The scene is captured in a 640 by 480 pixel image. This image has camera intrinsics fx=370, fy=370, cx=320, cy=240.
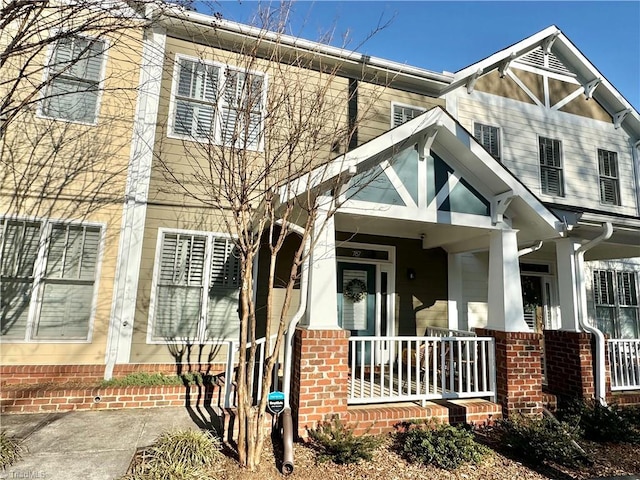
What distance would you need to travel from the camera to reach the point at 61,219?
243 inches

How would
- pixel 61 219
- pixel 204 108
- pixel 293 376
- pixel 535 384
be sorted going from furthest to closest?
pixel 204 108 → pixel 61 219 → pixel 535 384 → pixel 293 376

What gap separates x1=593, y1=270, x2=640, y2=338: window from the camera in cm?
923

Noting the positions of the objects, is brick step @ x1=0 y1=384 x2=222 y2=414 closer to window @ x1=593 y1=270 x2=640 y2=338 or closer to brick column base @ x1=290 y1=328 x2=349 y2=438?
brick column base @ x1=290 y1=328 x2=349 y2=438

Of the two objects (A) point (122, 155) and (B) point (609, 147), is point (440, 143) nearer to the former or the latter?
(A) point (122, 155)

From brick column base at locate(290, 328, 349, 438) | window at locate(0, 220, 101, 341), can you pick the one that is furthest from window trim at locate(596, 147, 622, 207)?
window at locate(0, 220, 101, 341)

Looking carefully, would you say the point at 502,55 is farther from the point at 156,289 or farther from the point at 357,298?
the point at 156,289

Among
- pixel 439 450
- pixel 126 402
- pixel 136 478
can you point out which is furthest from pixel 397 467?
pixel 126 402

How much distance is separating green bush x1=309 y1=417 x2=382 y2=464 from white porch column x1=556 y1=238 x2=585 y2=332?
4137mm

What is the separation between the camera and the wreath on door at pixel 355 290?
297 inches

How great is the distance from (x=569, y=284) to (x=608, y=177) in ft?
18.3

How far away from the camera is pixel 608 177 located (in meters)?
9.84

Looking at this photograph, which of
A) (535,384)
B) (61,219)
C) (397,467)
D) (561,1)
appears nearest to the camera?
(397,467)

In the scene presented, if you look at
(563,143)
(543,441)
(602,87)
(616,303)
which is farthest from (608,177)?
(543,441)

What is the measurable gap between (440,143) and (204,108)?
439 centimetres
